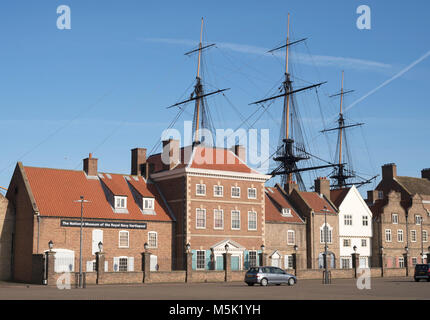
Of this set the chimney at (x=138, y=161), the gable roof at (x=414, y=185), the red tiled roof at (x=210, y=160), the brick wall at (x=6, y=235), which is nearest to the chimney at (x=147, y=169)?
the chimney at (x=138, y=161)

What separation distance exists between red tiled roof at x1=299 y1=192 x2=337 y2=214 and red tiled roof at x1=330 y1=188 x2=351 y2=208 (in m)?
1.50

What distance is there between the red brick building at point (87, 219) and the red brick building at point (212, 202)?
2.00 m

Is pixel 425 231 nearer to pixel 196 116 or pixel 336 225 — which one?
pixel 336 225

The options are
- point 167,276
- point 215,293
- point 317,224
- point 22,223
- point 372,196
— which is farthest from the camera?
point 372,196

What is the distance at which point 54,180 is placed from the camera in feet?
192

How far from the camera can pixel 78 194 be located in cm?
5834

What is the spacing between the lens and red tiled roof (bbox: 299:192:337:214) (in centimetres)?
7544

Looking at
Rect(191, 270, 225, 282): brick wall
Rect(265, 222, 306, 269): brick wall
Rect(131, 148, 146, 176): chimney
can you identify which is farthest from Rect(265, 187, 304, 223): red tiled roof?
Rect(131, 148, 146, 176): chimney

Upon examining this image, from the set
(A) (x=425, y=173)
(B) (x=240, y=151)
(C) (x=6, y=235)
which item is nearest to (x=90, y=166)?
(C) (x=6, y=235)

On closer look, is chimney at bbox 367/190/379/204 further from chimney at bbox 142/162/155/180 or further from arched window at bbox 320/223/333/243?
chimney at bbox 142/162/155/180

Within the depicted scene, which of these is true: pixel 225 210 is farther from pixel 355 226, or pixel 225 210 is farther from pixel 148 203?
pixel 355 226

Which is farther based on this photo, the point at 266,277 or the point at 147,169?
the point at 147,169

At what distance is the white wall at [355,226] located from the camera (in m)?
77.4

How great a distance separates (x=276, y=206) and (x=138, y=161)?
55.9 feet
